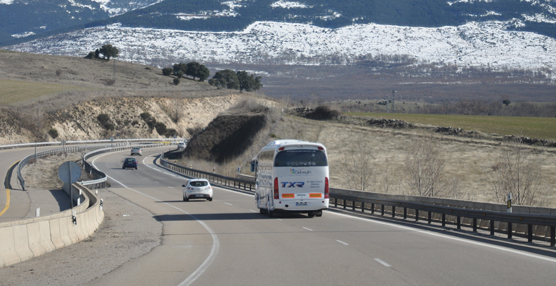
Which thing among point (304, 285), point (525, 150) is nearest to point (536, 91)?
point (525, 150)

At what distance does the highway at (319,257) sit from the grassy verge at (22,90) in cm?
8584

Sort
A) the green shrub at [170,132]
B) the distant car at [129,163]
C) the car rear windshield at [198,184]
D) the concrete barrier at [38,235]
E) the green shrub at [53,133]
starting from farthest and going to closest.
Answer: the green shrub at [170,132], the green shrub at [53,133], the distant car at [129,163], the car rear windshield at [198,184], the concrete barrier at [38,235]

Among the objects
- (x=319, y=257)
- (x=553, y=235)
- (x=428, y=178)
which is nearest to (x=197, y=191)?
(x=428, y=178)

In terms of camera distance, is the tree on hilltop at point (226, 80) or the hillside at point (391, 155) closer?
the hillside at point (391, 155)

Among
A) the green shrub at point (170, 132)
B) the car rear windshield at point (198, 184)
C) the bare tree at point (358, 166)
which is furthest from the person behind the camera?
the green shrub at point (170, 132)

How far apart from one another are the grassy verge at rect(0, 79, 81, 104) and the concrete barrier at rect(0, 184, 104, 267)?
8674cm

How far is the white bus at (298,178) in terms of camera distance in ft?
75.5

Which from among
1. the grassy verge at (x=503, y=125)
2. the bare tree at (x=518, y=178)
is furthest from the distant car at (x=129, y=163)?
the grassy verge at (x=503, y=125)

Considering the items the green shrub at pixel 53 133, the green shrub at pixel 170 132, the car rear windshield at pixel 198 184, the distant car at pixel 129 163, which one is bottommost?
the green shrub at pixel 170 132

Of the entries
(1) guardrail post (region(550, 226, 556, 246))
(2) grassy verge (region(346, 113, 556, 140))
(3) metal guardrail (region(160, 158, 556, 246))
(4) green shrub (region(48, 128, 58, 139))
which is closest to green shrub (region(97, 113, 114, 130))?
(4) green shrub (region(48, 128, 58, 139))

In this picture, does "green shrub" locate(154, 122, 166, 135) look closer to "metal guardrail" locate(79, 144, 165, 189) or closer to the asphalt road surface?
"metal guardrail" locate(79, 144, 165, 189)

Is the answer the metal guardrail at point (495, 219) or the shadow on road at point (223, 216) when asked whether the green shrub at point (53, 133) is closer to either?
the shadow on road at point (223, 216)

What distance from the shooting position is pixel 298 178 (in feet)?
75.6

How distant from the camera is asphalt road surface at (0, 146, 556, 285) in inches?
434
